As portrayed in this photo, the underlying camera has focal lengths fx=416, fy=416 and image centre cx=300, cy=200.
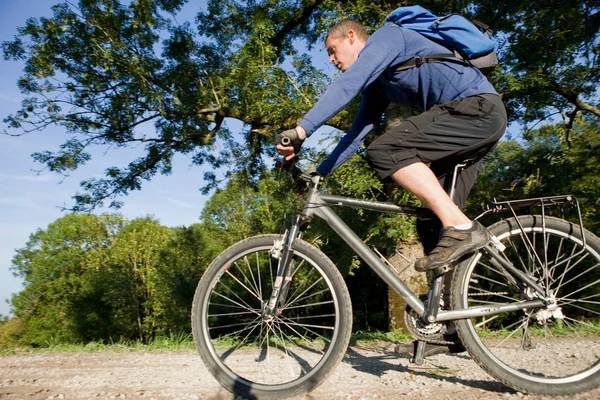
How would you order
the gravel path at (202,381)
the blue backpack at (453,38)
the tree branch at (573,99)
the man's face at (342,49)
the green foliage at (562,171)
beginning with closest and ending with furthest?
1. the blue backpack at (453,38)
2. the gravel path at (202,381)
3. the man's face at (342,49)
4. the tree branch at (573,99)
5. the green foliage at (562,171)

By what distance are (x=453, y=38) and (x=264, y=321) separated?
6.52 ft

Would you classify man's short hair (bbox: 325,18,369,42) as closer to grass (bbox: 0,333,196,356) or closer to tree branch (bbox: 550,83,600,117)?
grass (bbox: 0,333,196,356)

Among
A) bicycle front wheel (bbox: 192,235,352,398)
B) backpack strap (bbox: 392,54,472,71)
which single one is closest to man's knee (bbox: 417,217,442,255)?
bicycle front wheel (bbox: 192,235,352,398)

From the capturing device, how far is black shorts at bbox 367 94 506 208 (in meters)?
2.31

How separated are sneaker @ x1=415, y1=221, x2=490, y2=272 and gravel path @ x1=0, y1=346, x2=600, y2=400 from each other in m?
0.78

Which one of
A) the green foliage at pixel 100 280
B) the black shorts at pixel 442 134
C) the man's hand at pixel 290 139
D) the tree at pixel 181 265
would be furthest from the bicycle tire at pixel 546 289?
the green foliage at pixel 100 280

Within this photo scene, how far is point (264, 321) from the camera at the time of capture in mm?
2545

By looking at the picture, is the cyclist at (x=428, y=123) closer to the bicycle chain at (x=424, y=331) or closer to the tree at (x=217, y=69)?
the bicycle chain at (x=424, y=331)

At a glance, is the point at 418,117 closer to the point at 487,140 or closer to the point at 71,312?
the point at 487,140

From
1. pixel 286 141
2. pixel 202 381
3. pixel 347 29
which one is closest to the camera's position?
pixel 286 141

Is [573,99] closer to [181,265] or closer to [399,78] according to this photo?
[399,78]

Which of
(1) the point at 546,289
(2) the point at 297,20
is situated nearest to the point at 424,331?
(1) the point at 546,289

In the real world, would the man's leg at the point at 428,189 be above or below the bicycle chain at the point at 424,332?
above

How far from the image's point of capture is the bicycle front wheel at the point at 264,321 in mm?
2424
